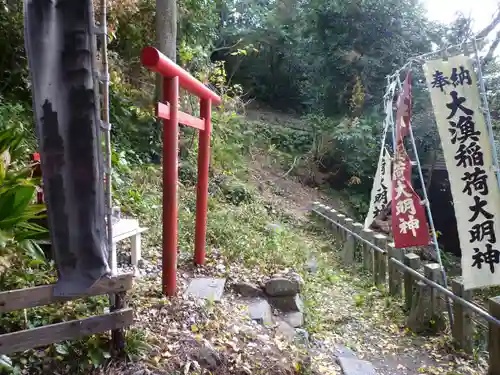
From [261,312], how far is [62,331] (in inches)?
83.4

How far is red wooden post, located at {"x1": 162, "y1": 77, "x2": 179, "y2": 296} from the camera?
3549 millimetres

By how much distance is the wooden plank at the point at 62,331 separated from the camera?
2.31 metres

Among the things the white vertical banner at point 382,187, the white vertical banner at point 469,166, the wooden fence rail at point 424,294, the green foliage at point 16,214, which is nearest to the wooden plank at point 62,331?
the green foliage at point 16,214

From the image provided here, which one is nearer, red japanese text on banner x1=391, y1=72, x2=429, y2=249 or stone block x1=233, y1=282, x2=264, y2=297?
stone block x1=233, y1=282, x2=264, y2=297

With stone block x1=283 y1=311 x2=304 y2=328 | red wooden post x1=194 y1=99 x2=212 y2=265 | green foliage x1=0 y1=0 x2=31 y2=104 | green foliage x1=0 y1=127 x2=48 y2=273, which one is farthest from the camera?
green foliage x1=0 y1=0 x2=31 y2=104

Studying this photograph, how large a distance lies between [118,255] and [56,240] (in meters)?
2.26

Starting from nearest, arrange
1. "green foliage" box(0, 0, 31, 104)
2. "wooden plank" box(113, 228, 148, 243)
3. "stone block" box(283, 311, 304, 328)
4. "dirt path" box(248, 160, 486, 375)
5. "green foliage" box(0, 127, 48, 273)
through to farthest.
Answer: "green foliage" box(0, 127, 48, 273) < "wooden plank" box(113, 228, 148, 243) < "dirt path" box(248, 160, 486, 375) < "stone block" box(283, 311, 304, 328) < "green foliage" box(0, 0, 31, 104)

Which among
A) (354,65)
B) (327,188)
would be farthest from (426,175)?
(354,65)

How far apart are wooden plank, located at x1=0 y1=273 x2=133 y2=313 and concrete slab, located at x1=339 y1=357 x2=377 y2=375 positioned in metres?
2.27

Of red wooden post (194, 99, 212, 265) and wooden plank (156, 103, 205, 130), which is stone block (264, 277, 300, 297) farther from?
wooden plank (156, 103, 205, 130)

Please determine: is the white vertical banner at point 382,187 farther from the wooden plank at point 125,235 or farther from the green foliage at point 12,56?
the green foliage at point 12,56

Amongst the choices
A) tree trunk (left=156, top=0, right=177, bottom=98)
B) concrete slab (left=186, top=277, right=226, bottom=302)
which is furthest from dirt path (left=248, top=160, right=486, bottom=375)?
tree trunk (left=156, top=0, right=177, bottom=98)

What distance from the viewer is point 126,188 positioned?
253 inches

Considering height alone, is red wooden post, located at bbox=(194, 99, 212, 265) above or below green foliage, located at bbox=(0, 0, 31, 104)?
below
